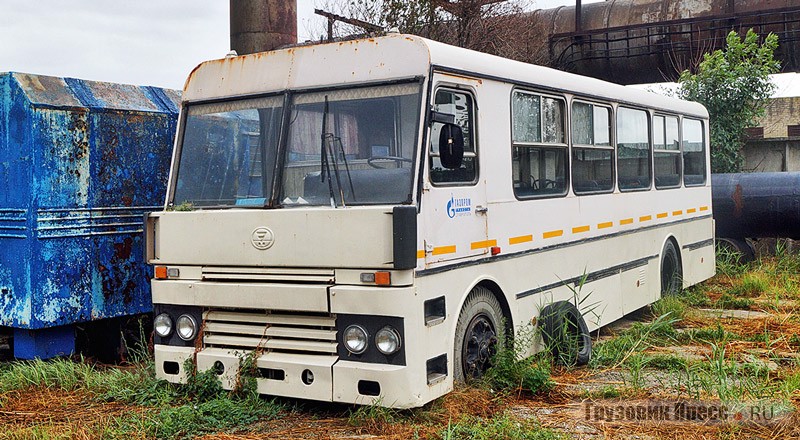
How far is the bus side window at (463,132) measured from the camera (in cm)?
577

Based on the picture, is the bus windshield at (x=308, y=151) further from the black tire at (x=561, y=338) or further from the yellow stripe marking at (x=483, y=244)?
the black tire at (x=561, y=338)

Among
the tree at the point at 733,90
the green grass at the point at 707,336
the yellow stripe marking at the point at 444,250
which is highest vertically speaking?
the tree at the point at 733,90

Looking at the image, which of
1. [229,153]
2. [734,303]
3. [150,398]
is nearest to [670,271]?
[734,303]

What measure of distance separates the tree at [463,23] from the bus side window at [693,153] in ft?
21.7

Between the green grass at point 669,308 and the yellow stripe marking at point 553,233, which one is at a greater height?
the yellow stripe marking at point 553,233

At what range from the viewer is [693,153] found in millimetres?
11469

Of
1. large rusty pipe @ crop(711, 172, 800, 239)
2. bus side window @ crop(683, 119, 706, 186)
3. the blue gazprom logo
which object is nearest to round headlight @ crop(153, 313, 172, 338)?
the blue gazprom logo

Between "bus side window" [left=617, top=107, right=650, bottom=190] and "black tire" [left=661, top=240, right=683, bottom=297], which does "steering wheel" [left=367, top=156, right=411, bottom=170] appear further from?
"black tire" [left=661, top=240, right=683, bottom=297]

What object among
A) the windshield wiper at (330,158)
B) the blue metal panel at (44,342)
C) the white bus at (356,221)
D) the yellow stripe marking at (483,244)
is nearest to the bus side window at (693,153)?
the white bus at (356,221)

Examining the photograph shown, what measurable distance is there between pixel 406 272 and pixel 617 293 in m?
3.99

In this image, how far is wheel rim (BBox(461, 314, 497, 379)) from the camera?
6.18 m

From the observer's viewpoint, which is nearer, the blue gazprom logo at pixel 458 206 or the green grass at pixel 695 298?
the blue gazprom logo at pixel 458 206

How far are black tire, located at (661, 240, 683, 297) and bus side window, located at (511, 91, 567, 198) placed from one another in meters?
3.28

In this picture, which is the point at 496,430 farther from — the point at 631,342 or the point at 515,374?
the point at 631,342
